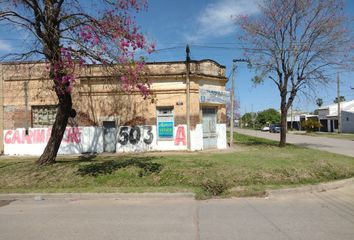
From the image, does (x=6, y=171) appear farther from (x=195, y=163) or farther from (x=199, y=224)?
(x=199, y=224)

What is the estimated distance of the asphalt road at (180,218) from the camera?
5707mm

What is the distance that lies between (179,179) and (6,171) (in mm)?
6199

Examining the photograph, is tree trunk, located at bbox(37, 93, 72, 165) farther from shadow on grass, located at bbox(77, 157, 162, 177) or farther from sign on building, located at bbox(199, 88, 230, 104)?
sign on building, located at bbox(199, 88, 230, 104)

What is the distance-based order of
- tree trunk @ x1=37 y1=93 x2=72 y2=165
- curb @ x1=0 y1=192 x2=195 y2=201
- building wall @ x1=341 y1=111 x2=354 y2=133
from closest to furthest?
curb @ x1=0 y1=192 x2=195 y2=201, tree trunk @ x1=37 y1=93 x2=72 y2=165, building wall @ x1=341 y1=111 x2=354 y2=133

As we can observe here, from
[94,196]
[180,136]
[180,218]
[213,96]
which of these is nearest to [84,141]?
[180,136]

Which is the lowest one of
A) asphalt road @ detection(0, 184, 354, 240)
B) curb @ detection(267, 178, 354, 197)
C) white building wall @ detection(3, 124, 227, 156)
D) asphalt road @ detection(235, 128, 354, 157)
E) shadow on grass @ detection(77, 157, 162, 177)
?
asphalt road @ detection(0, 184, 354, 240)

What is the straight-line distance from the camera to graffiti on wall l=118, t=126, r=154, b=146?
19.0 m

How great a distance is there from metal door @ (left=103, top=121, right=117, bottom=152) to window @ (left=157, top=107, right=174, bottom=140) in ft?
8.20

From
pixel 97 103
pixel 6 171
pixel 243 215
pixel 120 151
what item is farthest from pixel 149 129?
pixel 243 215

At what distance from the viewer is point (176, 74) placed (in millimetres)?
18906

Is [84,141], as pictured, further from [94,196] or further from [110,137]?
[94,196]

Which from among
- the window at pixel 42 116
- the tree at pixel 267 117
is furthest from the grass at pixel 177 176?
the tree at pixel 267 117

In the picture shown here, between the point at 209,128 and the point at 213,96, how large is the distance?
1.90m

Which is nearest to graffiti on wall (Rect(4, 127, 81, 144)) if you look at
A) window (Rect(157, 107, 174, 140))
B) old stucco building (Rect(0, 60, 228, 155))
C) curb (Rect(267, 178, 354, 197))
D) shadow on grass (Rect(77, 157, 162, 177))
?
old stucco building (Rect(0, 60, 228, 155))
